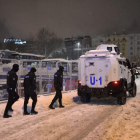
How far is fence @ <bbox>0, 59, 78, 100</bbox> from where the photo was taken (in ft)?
34.5

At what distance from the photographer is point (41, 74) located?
42.9 ft

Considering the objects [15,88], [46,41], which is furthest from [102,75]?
[46,41]

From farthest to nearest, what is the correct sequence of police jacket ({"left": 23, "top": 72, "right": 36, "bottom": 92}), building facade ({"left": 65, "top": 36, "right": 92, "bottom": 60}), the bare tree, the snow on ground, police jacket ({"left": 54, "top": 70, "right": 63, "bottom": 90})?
building facade ({"left": 65, "top": 36, "right": 92, "bottom": 60}) → the bare tree → police jacket ({"left": 54, "top": 70, "right": 63, "bottom": 90}) → police jacket ({"left": 23, "top": 72, "right": 36, "bottom": 92}) → the snow on ground

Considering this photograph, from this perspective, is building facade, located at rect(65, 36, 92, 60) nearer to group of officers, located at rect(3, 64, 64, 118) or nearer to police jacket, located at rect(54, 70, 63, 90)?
police jacket, located at rect(54, 70, 63, 90)

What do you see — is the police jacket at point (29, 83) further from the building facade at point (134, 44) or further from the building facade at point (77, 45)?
the building facade at point (134, 44)

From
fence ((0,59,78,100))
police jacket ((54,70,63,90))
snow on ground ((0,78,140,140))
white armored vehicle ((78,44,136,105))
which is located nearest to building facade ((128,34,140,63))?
fence ((0,59,78,100))

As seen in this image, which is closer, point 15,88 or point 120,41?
point 15,88

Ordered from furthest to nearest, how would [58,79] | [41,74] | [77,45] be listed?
[77,45] → [41,74] → [58,79]

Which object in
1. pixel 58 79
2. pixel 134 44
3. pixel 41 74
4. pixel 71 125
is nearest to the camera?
pixel 71 125

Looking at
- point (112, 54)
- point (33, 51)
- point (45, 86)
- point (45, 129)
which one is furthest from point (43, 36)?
point (45, 129)

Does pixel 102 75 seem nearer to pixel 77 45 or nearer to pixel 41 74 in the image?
pixel 41 74

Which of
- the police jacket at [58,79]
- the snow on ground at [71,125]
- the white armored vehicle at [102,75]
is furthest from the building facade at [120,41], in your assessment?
the snow on ground at [71,125]

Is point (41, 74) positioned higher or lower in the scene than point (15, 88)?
higher

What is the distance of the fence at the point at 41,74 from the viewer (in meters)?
10.5
